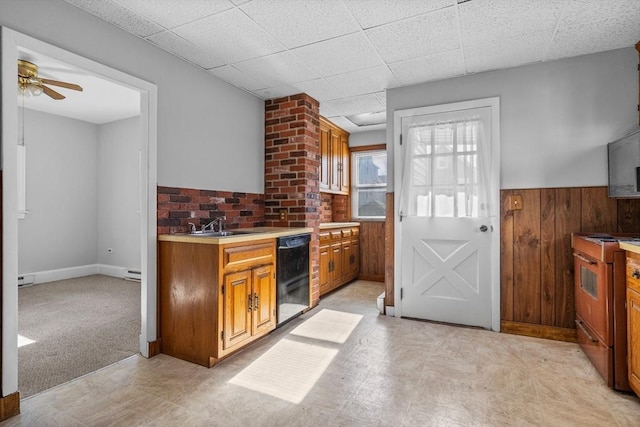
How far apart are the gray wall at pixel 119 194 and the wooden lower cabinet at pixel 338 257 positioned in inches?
126

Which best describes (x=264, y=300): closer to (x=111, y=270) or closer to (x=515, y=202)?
(x=515, y=202)

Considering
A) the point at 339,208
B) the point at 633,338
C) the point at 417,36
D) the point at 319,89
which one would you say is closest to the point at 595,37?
the point at 417,36

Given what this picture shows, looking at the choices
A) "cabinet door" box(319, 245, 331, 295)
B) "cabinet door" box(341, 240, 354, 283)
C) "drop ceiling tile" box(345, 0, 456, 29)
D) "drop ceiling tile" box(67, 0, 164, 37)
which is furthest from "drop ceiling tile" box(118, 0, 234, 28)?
"cabinet door" box(341, 240, 354, 283)

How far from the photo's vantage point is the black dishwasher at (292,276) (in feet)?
10.2

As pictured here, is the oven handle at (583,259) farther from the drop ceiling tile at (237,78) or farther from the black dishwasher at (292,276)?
the drop ceiling tile at (237,78)

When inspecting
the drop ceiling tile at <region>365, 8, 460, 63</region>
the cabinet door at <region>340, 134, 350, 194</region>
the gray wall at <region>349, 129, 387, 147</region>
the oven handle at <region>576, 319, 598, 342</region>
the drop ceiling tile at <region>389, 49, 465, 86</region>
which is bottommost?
the oven handle at <region>576, 319, 598, 342</region>

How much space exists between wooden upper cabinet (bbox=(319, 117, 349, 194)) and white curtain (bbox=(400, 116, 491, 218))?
1.60 metres

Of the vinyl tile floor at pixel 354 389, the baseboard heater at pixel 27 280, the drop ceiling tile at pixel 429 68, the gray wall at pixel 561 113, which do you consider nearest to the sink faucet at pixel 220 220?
the vinyl tile floor at pixel 354 389

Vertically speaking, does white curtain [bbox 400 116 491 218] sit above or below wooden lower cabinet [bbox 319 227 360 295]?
above

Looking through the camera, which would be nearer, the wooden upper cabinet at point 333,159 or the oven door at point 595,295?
the oven door at point 595,295

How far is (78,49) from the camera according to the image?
7.09 feet

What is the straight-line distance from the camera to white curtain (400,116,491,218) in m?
3.24

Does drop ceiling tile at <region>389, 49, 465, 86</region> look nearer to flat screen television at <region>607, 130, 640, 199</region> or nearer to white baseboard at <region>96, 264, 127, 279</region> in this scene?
flat screen television at <region>607, 130, 640, 199</region>

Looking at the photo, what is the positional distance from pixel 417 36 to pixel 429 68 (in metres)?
0.65
